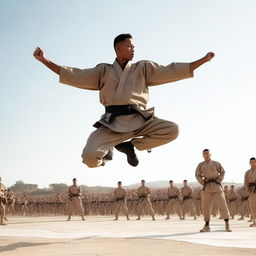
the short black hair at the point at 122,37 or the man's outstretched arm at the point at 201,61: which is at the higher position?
the short black hair at the point at 122,37

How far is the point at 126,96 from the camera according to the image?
217 inches

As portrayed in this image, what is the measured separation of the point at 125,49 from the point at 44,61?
1103mm

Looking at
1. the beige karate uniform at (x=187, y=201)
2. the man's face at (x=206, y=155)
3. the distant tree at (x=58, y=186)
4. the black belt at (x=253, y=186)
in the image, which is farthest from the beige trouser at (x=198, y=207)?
the distant tree at (x=58, y=186)

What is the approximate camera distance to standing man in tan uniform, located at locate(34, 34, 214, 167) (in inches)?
216

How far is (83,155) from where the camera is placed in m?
5.22

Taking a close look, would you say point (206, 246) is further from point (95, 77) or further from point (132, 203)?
point (132, 203)

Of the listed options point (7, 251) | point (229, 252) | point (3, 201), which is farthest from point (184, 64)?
point (3, 201)

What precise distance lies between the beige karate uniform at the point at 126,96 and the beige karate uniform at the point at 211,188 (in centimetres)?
627

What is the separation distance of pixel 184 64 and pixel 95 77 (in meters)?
1.24

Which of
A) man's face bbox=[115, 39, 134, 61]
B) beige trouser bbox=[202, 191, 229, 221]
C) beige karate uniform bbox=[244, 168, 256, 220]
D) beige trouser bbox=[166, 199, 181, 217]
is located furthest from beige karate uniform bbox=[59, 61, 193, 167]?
beige trouser bbox=[166, 199, 181, 217]

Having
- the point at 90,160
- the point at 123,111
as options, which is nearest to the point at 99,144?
the point at 90,160

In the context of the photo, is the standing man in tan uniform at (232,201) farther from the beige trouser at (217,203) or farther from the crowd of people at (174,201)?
the beige trouser at (217,203)

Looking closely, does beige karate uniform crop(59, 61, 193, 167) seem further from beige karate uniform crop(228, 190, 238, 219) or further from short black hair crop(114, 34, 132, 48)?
beige karate uniform crop(228, 190, 238, 219)

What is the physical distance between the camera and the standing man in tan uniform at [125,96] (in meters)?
5.49
